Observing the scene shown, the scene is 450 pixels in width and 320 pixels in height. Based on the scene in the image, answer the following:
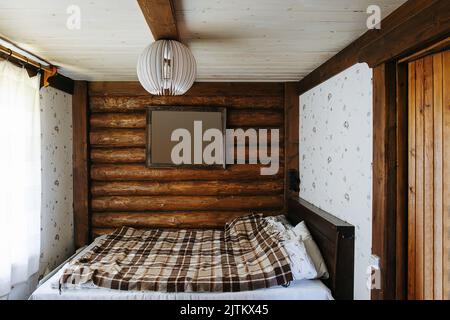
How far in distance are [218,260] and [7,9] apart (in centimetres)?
272

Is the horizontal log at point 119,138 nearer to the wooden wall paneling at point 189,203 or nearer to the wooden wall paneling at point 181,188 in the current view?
the wooden wall paneling at point 181,188

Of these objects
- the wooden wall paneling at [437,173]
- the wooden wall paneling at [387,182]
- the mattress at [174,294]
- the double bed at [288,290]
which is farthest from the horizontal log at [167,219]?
the wooden wall paneling at [437,173]

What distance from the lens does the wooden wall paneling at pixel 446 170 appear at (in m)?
1.80

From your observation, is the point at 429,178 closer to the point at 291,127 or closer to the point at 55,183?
the point at 291,127

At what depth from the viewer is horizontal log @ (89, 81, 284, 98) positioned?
14.5ft

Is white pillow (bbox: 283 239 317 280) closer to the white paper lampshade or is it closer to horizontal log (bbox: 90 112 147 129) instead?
the white paper lampshade

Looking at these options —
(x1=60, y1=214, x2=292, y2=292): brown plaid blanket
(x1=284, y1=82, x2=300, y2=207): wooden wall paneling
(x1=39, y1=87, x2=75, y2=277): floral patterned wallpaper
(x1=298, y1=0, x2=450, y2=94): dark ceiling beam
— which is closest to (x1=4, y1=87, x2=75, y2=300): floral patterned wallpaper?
(x1=39, y1=87, x2=75, y2=277): floral patterned wallpaper

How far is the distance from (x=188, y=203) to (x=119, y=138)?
1388 mm

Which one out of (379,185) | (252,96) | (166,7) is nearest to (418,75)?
(379,185)

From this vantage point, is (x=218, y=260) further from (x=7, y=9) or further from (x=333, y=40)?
(x=7, y=9)

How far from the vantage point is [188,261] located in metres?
3.20

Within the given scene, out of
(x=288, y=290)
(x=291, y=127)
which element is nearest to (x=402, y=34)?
(x=288, y=290)

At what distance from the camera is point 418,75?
2047 millimetres

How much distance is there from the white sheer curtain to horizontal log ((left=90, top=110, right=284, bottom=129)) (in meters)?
1.21
